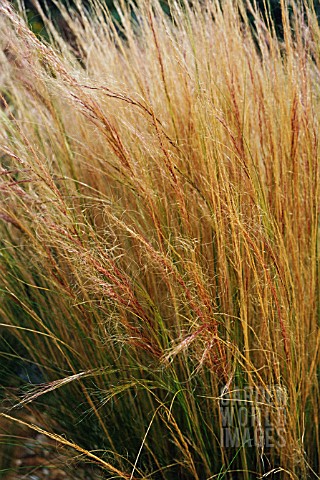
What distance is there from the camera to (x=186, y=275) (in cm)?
158

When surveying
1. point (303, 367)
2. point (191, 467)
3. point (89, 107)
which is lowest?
point (191, 467)

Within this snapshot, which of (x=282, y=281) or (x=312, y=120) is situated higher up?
(x=312, y=120)

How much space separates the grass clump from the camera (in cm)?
144

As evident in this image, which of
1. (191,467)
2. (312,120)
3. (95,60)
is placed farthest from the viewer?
(95,60)

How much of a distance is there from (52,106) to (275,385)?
3.84 ft

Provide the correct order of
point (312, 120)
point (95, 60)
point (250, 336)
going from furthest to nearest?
1. point (95, 60)
2. point (312, 120)
3. point (250, 336)

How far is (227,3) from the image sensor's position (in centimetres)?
221

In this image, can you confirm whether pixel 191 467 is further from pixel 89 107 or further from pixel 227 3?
pixel 227 3

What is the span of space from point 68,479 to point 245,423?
1.83 ft

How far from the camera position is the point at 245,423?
1576 millimetres

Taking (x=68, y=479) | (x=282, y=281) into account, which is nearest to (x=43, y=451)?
(x=68, y=479)

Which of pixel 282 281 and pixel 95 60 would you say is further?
pixel 95 60

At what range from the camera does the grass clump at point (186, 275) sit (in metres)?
1.44

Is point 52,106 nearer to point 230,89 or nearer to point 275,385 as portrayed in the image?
point 230,89
